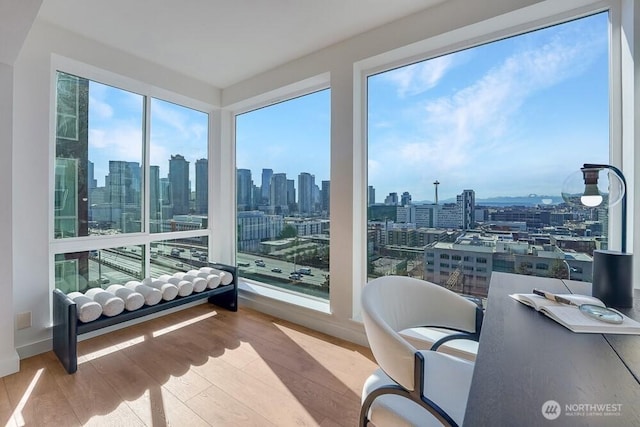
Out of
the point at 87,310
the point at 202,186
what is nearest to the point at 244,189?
the point at 202,186

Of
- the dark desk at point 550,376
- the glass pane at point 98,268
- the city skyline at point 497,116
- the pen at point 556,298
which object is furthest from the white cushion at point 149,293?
the pen at point 556,298

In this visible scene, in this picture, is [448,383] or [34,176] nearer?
[448,383]

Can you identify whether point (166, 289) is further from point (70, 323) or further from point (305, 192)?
point (305, 192)

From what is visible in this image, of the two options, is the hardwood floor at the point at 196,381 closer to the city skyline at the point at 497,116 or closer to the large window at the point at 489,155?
the large window at the point at 489,155

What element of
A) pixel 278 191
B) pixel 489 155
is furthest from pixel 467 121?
pixel 278 191

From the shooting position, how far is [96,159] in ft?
8.62

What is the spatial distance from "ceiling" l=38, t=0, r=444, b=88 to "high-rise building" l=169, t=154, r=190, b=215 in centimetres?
103

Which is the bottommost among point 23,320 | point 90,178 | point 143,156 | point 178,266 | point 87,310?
point 23,320

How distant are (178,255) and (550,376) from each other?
3377mm

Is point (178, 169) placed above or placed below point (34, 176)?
above

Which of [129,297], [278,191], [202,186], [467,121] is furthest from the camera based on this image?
[202,186]

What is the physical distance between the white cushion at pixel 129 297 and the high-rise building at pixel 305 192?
1665 millimetres

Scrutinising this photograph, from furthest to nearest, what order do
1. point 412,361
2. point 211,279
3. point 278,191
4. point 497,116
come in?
point 278,191, point 211,279, point 497,116, point 412,361

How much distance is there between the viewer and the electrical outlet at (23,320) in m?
2.16
